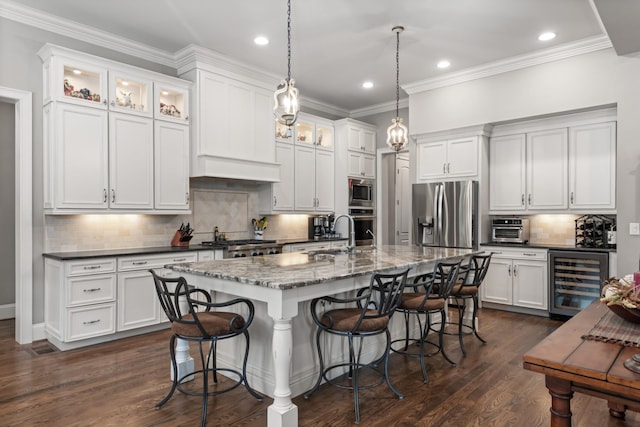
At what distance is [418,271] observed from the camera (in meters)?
3.31

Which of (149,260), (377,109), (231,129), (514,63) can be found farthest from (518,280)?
(149,260)

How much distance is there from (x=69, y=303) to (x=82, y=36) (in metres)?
2.71

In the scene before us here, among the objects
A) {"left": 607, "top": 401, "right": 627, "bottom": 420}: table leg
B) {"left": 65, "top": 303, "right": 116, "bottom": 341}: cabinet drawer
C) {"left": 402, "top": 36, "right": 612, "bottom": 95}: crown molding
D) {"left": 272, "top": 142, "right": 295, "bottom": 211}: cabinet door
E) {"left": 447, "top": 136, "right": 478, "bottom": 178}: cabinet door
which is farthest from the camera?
{"left": 272, "top": 142, "right": 295, "bottom": 211}: cabinet door

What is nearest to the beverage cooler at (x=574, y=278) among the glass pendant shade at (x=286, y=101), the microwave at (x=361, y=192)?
the microwave at (x=361, y=192)

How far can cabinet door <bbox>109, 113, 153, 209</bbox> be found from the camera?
4.18m

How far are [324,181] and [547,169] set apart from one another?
3184 mm

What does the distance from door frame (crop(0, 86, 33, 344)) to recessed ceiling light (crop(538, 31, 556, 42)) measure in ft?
17.2

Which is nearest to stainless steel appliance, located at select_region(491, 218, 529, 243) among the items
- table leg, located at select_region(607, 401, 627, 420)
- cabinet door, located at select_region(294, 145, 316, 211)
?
cabinet door, located at select_region(294, 145, 316, 211)

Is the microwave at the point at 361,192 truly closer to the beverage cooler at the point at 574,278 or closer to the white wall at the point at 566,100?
the white wall at the point at 566,100

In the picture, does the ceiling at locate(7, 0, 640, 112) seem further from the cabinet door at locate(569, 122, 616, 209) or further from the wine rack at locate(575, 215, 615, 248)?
the wine rack at locate(575, 215, 615, 248)

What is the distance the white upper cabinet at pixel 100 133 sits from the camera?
3.85m

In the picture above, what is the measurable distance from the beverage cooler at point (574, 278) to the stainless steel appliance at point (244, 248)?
3387 mm

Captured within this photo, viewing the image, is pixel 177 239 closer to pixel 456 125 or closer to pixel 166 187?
pixel 166 187

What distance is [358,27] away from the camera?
419cm
